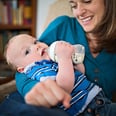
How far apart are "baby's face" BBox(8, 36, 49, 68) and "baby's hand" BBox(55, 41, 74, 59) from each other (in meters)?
0.13

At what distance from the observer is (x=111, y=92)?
1385 mm

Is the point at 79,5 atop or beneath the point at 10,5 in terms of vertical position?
atop

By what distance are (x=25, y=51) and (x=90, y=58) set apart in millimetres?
334

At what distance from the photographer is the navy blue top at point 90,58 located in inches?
51.8

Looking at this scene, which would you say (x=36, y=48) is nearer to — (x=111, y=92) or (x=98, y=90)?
(x=98, y=90)

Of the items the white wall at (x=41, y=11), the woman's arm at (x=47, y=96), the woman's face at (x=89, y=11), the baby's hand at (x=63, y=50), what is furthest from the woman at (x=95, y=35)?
the white wall at (x=41, y=11)

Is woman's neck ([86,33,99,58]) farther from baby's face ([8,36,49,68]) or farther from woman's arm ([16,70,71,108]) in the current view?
woman's arm ([16,70,71,108])

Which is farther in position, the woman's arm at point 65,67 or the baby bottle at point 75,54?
the baby bottle at point 75,54

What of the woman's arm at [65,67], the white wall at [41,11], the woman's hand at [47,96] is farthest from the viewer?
the white wall at [41,11]

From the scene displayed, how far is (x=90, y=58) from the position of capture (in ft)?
4.40

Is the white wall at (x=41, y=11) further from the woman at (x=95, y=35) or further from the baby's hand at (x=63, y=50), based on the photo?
the baby's hand at (x=63, y=50)

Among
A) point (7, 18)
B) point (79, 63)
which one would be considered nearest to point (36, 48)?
point (79, 63)

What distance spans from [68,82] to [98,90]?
7.5 inches

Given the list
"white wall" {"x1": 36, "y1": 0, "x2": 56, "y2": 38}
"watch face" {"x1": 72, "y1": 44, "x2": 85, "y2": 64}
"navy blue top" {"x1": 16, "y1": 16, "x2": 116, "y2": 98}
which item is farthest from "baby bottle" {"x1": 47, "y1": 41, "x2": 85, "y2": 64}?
"white wall" {"x1": 36, "y1": 0, "x2": 56, "y2": 38}
